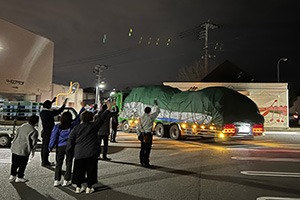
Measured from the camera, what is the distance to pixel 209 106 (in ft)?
42.1

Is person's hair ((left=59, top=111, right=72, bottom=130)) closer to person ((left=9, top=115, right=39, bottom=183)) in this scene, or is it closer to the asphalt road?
person ((left=9, top=115, right=39, bottom=183))

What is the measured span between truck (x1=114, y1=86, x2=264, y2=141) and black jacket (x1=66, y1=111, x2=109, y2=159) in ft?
28.0

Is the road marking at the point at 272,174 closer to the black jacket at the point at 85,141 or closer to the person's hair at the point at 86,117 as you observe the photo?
the black jacket at the point at 85,141

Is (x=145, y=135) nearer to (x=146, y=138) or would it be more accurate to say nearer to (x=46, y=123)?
(x=146, y=138)

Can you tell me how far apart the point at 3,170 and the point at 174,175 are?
14.6ft

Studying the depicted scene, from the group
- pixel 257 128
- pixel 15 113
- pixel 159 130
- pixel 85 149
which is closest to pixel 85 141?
pixel 85 149

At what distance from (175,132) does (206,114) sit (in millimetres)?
2588

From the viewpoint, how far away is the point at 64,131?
5.62 m

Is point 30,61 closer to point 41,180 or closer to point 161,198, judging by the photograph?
point 41,180

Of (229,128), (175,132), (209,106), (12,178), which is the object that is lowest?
(12,178)

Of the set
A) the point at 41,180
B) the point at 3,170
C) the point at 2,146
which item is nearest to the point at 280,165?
the point at 41,180

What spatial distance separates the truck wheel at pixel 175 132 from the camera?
14.5 m

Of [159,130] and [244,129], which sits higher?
[244,129]

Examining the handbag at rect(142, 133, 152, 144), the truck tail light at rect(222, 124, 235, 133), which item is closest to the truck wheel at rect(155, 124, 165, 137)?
the truck tail light at rect(222, 124, 235, 133)
